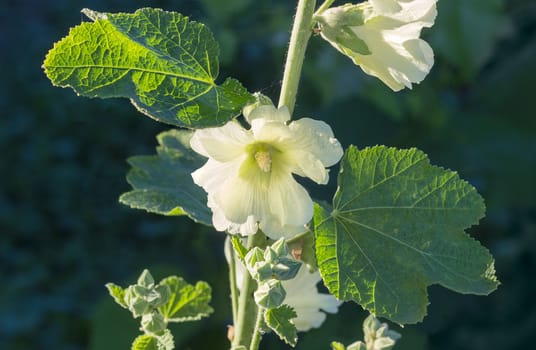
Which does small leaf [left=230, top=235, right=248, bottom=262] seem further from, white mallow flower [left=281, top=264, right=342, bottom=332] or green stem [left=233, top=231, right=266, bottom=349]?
white mallow flower [left=281, top=264, right=342, bottom=332]

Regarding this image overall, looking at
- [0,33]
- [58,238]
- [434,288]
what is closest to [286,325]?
[434,288]

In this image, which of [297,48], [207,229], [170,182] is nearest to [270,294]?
[297,48]

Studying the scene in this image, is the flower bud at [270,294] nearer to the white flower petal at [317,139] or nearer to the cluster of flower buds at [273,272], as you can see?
the cluster of flower buds at [273,272]

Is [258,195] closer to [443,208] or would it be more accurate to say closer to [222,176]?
[222,176]

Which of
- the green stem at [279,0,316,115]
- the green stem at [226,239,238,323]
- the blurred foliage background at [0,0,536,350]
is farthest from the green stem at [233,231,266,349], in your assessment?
the blurred foliage background at [0,0,536,350]

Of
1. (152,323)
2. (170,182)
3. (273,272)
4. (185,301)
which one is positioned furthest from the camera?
(170,182)

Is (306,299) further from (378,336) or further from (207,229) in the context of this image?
(207,229)
